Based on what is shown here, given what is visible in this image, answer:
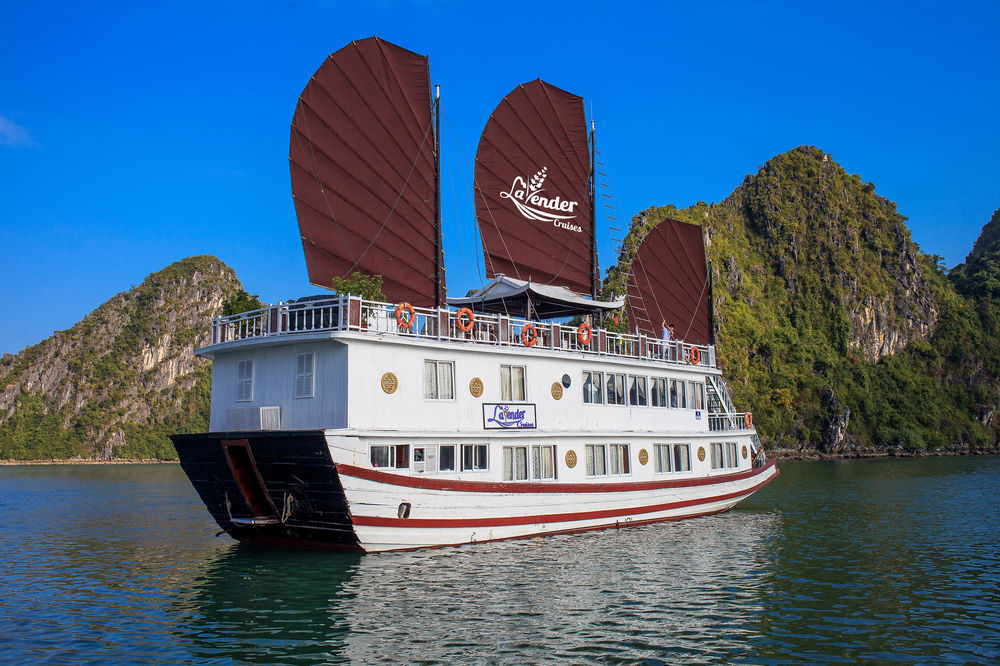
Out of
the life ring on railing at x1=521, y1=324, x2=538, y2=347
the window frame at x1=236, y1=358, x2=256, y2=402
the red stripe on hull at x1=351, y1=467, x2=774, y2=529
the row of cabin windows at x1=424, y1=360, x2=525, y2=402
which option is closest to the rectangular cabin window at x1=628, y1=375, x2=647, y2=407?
the red stripe on hull at x1=351, y1=467, x2=774, y2=529

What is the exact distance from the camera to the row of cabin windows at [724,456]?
20.9 m

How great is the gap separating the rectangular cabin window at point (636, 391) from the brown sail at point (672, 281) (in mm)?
7065

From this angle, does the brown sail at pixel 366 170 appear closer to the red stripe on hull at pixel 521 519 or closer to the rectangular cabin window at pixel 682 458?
the red stripe on hull at pixel 521 519

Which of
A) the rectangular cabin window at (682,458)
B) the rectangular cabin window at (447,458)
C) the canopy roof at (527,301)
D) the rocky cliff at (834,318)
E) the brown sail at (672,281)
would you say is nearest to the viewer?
the rectangular cabin window at (447,458)

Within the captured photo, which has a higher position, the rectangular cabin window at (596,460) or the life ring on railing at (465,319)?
the life ring on railing at (465,319)

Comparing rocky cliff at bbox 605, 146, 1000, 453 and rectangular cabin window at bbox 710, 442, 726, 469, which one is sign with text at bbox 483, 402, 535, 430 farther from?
rocky cliff at bbox 605, 146, 1000, 453

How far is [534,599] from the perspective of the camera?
34.6 ft

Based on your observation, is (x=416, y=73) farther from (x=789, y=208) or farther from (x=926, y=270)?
(x=926, y=270)

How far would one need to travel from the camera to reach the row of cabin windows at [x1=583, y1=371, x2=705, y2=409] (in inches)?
700

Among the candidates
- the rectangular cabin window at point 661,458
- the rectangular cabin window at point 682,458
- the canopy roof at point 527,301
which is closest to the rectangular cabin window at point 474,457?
the canopy roof at point 527,301

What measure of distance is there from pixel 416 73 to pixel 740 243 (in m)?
83.2

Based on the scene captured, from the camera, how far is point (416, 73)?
1895cm

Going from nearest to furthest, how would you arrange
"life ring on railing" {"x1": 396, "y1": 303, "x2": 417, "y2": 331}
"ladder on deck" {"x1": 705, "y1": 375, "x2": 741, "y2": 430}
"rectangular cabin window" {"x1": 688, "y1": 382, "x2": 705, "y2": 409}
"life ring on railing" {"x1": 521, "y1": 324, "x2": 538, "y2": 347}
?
1. "life ring on railing" {"x1": 396, "y1": 303, "x2": 417, "y2": 331}
2. "life ring on railing" {"x1": 521, "y1": 324, "x2": 538, "y2": 347}
3. "rectangular cabin window" {"x1": 688, "y1": 382, "x2": 705, "y2": 409}
4. "ladder on deck" {"x1": 705, "y1": 375, "x2": 741, "y2": 430}

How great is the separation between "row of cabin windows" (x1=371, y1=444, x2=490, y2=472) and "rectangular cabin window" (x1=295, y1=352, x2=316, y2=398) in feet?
5.73
